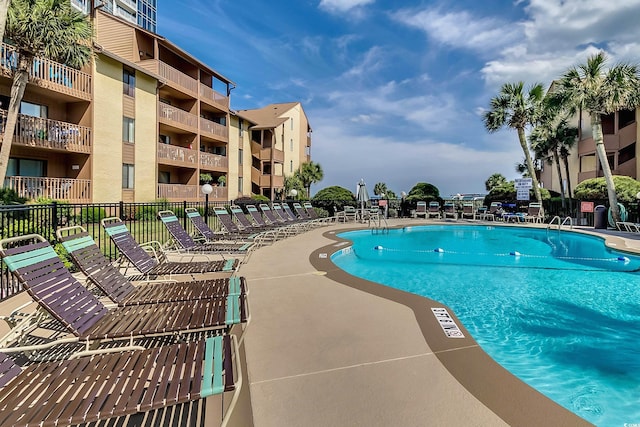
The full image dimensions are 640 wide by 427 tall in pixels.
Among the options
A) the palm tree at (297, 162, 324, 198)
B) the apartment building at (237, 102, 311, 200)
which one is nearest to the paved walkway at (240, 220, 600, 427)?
the apartment building at (237, 102, 311, 200)

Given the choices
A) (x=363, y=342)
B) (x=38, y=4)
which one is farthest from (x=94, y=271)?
(x=38, y=4)

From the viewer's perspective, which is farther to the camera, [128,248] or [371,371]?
[128,248]

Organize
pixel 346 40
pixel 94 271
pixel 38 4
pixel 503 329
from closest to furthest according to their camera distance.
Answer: pixel 94 271
pixel 503 329
pixel 38 4
pixel 346 40

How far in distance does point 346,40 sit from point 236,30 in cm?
845

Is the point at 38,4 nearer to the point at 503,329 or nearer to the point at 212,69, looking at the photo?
the point at 212,69

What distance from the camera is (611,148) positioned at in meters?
24.7

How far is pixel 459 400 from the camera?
7.94 feet

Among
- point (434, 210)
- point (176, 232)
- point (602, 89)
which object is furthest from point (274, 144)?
point (176, 232)

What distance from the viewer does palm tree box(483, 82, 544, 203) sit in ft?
72.2

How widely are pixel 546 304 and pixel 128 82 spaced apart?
1998 centimetres

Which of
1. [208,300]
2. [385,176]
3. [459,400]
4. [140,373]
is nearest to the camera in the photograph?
[140,373]

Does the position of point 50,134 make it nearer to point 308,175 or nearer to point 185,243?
point 185,243

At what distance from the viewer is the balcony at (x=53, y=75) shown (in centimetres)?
1247

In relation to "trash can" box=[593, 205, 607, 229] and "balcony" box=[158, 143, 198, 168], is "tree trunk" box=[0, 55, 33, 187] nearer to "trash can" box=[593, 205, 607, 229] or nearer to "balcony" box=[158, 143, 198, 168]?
"balcony" box=[158, 143, 198, 168]
